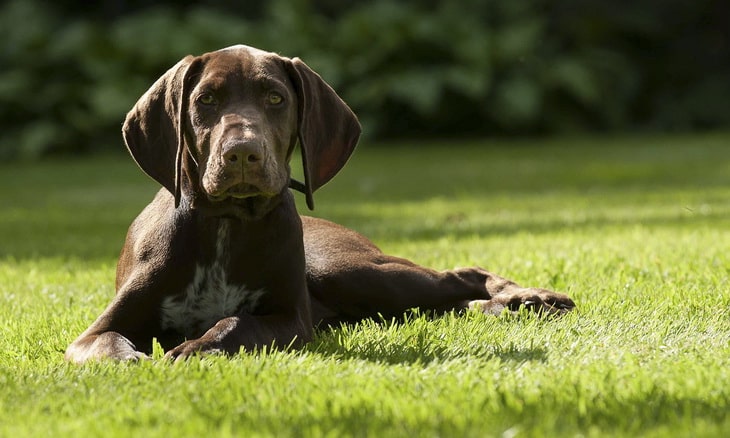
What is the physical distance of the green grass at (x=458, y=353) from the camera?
128 inches

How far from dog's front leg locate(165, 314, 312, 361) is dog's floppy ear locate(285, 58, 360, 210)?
0.57m

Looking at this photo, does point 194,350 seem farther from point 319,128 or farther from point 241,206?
point 319,128

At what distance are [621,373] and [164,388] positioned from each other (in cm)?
150

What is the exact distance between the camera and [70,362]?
4.13m

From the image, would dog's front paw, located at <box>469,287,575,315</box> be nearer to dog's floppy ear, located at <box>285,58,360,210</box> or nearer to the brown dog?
the brown dog

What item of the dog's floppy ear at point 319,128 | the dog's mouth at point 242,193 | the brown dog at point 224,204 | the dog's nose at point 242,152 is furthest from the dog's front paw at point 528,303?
the dog's nose at point 242,152

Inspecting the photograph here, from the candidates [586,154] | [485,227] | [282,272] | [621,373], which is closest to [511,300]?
[282,272]

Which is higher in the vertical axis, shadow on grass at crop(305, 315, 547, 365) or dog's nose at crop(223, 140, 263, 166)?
dog's nose at crop(223, 140, 263, 166)

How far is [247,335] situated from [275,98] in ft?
3.24

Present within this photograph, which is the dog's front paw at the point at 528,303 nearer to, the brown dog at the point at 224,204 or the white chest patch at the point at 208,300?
the brown dog at the point at 224,204

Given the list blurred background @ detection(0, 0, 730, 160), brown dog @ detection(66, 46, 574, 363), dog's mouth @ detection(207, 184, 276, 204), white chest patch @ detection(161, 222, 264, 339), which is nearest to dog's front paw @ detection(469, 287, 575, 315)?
brown dog @ detection(66, 46, 574, 363)

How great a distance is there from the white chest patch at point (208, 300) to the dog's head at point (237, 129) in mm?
221

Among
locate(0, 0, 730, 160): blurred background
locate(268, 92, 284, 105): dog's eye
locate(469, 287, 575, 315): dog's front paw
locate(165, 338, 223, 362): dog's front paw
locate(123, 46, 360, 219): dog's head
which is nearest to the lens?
locate(165, 338, 223, 362): dog's front paw

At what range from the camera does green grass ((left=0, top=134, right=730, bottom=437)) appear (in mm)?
3240
